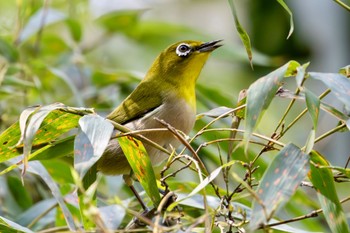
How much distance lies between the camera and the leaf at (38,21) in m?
3.29

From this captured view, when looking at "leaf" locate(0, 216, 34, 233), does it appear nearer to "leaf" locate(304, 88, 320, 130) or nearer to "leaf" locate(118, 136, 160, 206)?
"leaf" locate(118, 136, 160, 206)

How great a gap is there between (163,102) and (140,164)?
0.96 m

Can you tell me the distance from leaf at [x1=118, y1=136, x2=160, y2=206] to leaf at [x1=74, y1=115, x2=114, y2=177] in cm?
15

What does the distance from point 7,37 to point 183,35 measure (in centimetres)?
96

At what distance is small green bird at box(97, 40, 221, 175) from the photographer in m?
2.49

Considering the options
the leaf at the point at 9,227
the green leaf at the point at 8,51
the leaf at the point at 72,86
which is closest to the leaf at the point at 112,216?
the leaf at the point at 9,227

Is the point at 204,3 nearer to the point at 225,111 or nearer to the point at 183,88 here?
the point at 183,88

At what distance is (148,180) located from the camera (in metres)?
1.76

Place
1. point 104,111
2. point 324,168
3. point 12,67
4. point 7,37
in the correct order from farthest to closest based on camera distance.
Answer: point 7,37, point 104,111, point 12,67, point 324,168

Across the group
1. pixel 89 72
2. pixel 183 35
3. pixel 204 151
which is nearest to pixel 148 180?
pixel 204 151

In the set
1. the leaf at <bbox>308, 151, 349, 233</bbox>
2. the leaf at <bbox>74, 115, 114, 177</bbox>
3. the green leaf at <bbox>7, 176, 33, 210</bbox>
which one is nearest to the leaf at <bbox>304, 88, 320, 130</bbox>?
the leaf at <bbox>308, 151, 349, 233</bbox>

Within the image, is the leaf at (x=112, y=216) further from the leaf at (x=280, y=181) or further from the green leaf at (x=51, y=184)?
the leaf at (x=280, y=181)

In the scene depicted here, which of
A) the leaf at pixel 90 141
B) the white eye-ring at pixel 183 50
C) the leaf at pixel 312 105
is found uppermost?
the leaf at pixel 312 105

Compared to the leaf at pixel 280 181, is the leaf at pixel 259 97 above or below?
above
